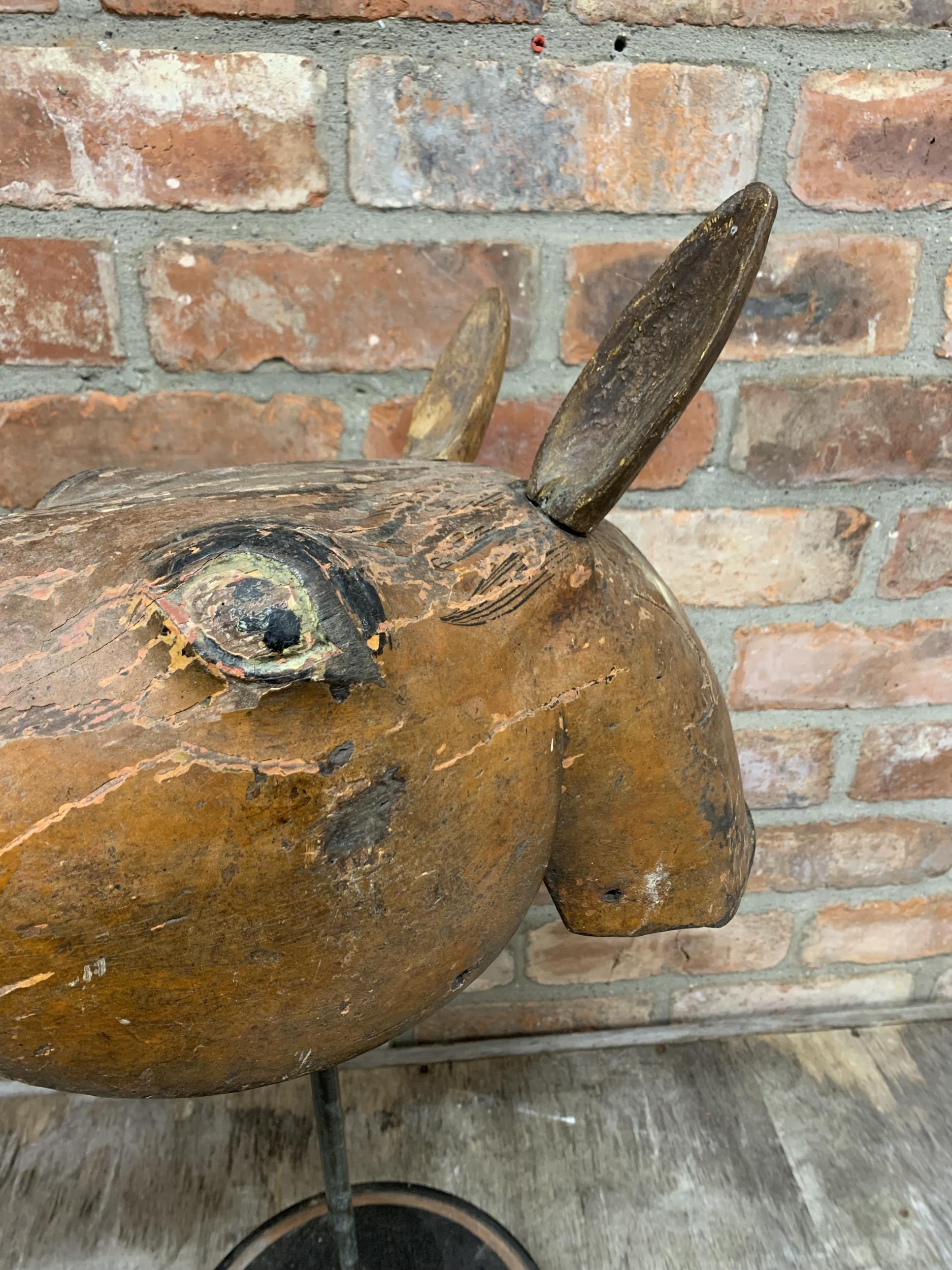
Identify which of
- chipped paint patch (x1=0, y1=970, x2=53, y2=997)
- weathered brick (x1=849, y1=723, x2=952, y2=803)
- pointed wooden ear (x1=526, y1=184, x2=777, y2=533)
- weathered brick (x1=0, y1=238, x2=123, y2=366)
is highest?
pointed wooden ear (x1=526, y1=184, x2=777, y2=533)

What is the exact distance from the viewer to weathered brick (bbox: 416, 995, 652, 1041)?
38.7 inches

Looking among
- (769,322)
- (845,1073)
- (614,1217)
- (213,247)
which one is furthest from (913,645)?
(213,247)

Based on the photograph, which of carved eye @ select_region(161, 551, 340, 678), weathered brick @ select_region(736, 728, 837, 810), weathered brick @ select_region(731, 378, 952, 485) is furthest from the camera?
weathered brick @ select_region(736, 728, 837, 810)

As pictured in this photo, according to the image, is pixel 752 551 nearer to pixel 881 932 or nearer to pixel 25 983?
pixel 881 932

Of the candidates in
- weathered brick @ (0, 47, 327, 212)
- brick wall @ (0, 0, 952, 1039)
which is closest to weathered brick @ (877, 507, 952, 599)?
brick wall @ (0, 0, 952, 1039)

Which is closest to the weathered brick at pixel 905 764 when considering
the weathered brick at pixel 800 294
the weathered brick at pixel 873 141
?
the weathered brick at pixel 800 294

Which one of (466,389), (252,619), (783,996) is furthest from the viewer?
(783,996)

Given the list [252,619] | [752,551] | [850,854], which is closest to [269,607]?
[252,619]

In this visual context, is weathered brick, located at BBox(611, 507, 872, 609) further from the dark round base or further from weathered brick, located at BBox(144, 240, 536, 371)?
the dark round base

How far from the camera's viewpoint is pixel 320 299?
73 cm

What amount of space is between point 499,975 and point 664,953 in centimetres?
18

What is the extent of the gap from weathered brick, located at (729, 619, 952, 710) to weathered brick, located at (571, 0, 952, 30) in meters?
0.48

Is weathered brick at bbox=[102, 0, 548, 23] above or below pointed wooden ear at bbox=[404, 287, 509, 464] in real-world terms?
above

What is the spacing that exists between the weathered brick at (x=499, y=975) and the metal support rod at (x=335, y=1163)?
32 centimetres
